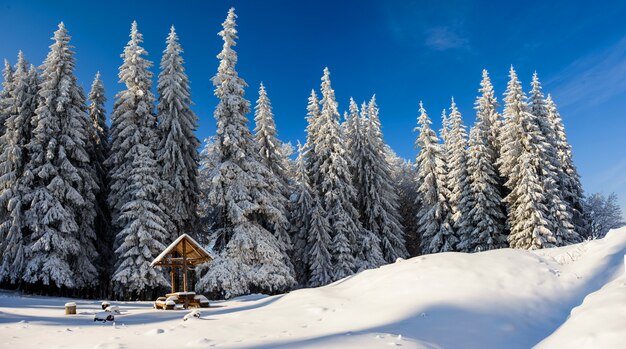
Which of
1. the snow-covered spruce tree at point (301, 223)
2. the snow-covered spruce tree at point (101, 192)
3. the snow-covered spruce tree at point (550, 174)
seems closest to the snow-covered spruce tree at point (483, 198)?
the snow-covered spruce tree at point (550, 174)

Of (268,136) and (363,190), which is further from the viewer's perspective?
(363,190)

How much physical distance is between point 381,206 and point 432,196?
189 inches

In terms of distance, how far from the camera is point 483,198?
3228cm

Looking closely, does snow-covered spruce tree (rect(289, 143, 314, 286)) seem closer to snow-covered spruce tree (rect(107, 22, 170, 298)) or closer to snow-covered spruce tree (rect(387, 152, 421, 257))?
snow-covered spruce tree (rect(107, 22, 170, 298))

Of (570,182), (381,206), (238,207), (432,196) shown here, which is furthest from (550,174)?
(238,207)

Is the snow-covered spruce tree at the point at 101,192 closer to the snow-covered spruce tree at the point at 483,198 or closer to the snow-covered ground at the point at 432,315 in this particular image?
the snow-covered ground at the point at 432,315

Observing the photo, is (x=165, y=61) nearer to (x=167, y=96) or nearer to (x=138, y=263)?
(x=167, y=96)

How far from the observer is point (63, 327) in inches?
409

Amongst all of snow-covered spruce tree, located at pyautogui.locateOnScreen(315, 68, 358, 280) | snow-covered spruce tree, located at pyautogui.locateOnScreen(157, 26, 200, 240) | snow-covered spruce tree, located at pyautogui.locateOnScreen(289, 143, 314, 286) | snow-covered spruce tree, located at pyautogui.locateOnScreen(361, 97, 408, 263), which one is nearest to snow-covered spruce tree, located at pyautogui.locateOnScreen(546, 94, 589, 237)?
snow-covered spruce tree, located at pyautogui.locateOnScreen(361, 97, 408, 263)

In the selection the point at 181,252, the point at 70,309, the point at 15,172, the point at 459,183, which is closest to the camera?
the point at 70,309

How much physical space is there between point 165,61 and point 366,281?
896 inches

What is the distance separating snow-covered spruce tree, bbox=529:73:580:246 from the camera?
1162 inches

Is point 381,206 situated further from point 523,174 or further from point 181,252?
point 181,252

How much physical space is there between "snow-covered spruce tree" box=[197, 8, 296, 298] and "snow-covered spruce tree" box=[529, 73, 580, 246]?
19.1 m
